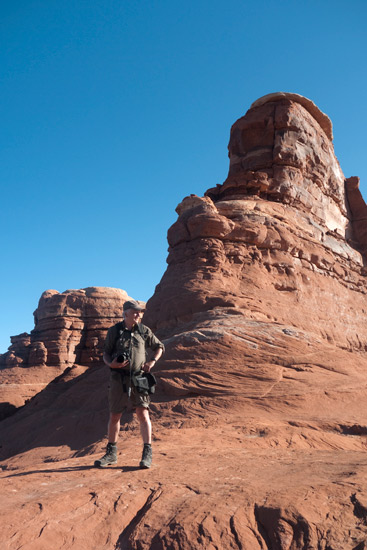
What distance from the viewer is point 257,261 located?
40.5 feet

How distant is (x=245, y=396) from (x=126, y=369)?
3.74 meters

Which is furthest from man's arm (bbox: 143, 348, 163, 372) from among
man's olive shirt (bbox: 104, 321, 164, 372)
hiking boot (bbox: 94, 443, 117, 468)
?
hiking boot (bbox: 94, 443, 117, 468)

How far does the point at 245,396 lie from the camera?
7.77 metres

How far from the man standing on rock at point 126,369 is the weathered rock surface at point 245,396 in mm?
377

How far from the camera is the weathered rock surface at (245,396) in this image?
2.97 m

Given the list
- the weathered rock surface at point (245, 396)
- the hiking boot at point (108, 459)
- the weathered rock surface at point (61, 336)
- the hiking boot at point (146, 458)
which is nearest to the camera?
the weathered rock surface at point (245, 396)

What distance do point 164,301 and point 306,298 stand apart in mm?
4576

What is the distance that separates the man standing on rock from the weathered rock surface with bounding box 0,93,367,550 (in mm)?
377

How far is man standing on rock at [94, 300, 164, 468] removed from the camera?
15.3 ft

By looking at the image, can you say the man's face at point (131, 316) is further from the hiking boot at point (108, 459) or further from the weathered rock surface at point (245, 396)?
the weathered rock surface at point (245, 396)

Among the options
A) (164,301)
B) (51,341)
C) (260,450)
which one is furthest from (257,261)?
(51,341)

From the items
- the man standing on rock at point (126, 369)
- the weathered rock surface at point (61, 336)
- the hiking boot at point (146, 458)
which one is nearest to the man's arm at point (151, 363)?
the man standing on rock at point (126, 369)

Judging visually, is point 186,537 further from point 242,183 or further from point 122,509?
point 242,183

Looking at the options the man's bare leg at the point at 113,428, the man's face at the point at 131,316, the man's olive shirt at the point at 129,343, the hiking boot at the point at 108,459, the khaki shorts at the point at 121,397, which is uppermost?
the man's face at the point at 131,316
